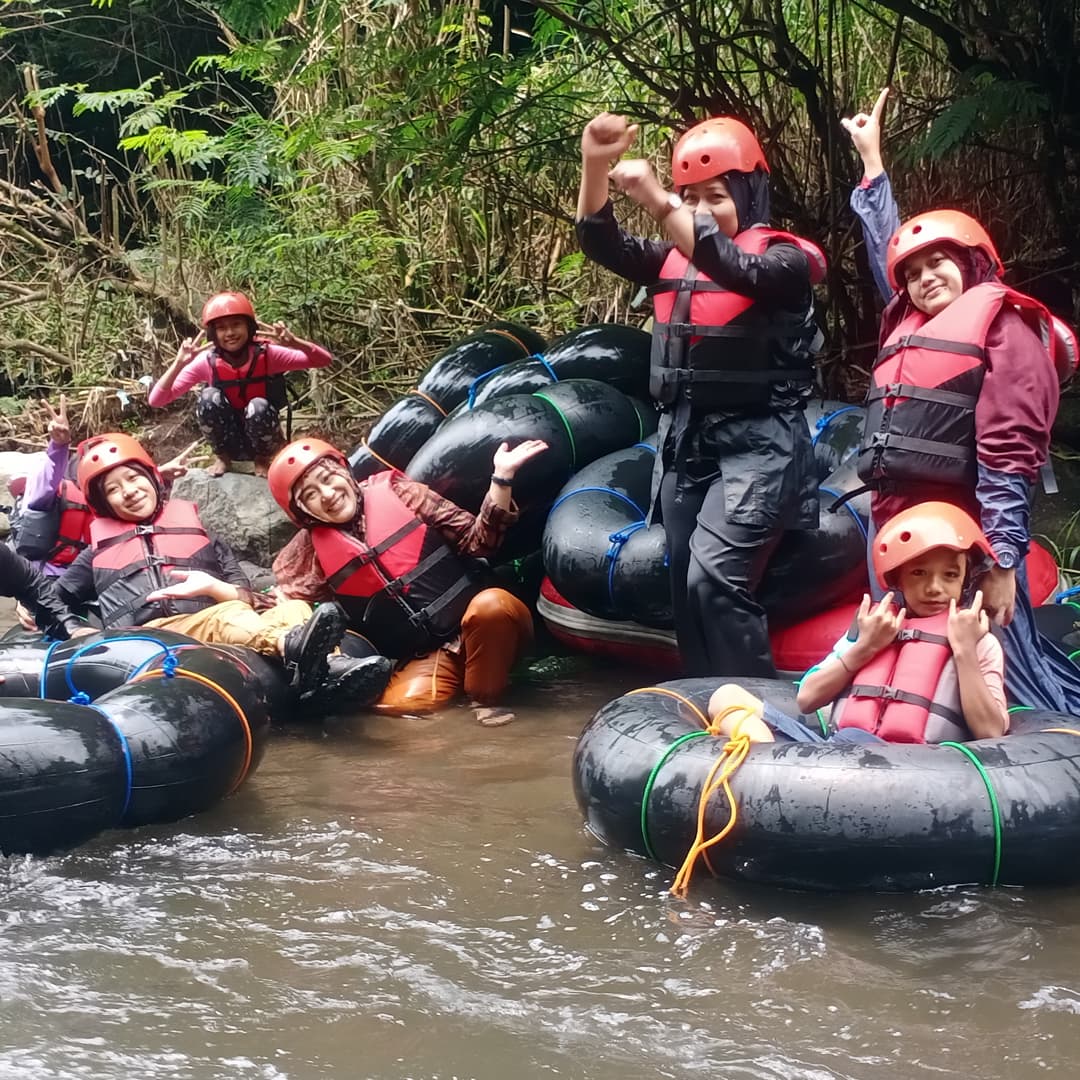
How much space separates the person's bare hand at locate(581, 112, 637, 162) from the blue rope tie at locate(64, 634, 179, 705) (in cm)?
220

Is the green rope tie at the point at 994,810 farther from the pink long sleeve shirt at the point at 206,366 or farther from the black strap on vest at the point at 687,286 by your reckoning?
the pink long sleeve shirt at the point at 206,366

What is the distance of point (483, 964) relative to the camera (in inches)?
132

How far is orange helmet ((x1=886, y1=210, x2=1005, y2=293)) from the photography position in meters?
4.03

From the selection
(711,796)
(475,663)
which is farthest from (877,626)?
(475,663)

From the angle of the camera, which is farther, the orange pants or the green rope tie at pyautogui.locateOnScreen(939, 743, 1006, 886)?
the orange pants

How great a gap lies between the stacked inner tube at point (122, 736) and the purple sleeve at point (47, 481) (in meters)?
1.68

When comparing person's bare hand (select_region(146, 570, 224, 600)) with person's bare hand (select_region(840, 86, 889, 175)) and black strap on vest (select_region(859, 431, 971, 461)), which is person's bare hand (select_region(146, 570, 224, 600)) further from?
person's bare hand (select_region(840, 86, 889, 175))

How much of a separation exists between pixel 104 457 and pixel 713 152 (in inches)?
115

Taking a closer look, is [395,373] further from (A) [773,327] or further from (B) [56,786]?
(B) [56,786]

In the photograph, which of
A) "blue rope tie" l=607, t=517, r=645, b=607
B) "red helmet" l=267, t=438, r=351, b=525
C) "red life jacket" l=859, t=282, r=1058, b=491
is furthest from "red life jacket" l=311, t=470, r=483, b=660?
"red life jacket" l=859, t=282, r=1058, b=491

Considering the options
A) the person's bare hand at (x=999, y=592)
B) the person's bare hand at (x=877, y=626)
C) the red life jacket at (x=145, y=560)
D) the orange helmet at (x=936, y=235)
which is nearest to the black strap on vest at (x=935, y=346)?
the orange helmet at (x=936, y=235)

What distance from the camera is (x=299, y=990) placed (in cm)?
322

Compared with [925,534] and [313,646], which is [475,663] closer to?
[313,646]

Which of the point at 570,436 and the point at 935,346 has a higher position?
the point at 935,346
